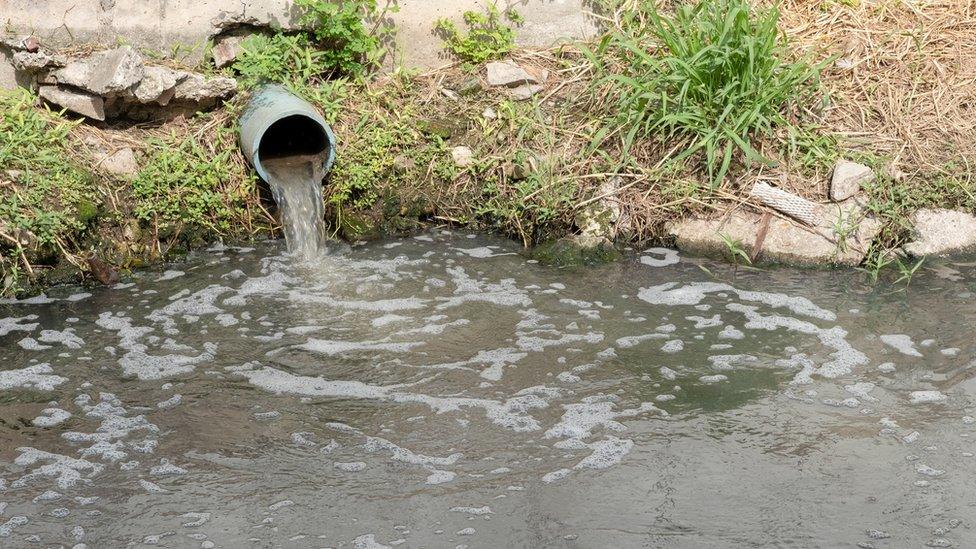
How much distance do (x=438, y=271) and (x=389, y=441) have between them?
68.6 inches

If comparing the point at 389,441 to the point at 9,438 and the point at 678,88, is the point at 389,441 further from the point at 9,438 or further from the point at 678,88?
the point at 678,88

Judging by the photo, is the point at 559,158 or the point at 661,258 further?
the point at 559,158

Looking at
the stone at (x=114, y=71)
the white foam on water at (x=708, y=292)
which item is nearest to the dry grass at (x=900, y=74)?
the white foam on water at (x=708, y=292)

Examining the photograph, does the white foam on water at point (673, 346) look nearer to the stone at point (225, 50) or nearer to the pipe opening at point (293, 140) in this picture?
the pipe opening at point (293, 140)

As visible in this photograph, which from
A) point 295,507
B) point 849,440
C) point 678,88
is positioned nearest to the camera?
point 295,507

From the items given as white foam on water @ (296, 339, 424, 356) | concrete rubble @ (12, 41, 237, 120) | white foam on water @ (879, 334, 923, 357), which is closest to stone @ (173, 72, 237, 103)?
concrete rubble @ (12, 41, 237, 120)

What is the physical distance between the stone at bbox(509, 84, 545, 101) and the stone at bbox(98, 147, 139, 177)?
232cm

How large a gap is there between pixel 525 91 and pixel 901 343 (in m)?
2.86

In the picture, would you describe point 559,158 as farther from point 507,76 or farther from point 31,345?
point 31,345

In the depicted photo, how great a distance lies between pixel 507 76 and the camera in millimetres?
6551

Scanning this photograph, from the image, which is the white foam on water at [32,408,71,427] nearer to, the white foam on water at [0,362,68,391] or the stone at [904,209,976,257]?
the white foam on water at [0,362,68,391]

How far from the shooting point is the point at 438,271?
561cm

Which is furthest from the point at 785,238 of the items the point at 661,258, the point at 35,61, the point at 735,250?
the point at 35,61

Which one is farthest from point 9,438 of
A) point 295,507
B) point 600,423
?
point 600,423
